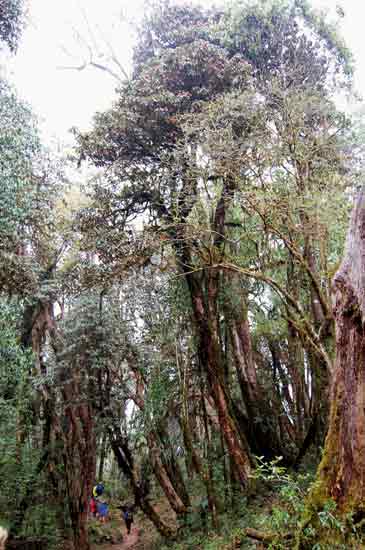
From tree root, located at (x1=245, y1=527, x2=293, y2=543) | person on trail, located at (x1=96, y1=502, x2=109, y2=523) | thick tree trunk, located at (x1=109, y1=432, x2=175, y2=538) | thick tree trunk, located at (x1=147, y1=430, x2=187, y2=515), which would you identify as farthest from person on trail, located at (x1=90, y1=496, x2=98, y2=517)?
tree root, located at (x1=245, y1=527, x2=293, y2=543)

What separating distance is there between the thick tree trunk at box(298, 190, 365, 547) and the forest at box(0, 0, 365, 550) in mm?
1700

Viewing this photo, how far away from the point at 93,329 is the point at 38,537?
5.41 meters

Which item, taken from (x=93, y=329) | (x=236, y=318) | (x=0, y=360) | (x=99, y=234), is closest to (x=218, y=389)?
(x=236, y=318)

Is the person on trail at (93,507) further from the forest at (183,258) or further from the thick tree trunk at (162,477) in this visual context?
the thick tree trunk at (162,477)

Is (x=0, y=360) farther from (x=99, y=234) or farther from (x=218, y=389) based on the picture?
(x=218, y=389)

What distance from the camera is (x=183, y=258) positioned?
9.75 metres

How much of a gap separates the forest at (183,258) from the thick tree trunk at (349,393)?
66.9 inches

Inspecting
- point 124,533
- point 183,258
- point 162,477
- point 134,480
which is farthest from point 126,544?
point 183,258

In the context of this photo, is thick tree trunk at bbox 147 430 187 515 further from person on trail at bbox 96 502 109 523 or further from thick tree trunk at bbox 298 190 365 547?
thick tree trunk at bbox 298 190 365 547

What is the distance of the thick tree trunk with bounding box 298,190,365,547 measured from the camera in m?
4.34

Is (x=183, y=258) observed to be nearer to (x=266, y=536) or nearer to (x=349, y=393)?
(x=349, y=393)

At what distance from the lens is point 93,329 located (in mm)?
11008

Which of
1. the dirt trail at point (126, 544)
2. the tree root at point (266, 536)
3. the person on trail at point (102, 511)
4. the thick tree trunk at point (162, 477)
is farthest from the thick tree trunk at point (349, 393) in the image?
the person on trail at point (102, 511)

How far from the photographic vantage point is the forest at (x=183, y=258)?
7.82 m
